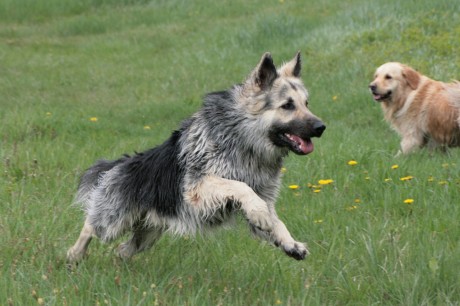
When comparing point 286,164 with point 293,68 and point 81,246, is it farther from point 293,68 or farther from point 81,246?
point 81,246

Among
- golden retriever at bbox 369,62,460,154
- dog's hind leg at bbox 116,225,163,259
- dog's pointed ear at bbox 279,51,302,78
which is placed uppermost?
dog's pointed ear at bbox 279,51,302,78

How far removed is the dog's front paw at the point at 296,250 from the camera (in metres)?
4.20

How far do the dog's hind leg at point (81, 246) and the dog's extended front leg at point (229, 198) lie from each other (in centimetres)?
82

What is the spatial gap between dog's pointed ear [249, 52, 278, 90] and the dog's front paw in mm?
1142

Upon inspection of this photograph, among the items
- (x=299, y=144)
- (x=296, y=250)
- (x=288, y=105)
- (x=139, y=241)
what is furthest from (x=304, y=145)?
(x=139, y=241)

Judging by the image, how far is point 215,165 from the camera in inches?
188

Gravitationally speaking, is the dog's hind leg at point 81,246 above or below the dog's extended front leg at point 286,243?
below

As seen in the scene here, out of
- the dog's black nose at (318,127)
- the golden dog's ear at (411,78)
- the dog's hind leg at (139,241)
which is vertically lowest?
the golden dog's ear at (411,78)

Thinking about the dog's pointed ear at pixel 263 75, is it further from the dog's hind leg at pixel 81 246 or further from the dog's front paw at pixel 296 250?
the dog's hind leg at pixel 81 246

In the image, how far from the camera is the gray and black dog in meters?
4.67

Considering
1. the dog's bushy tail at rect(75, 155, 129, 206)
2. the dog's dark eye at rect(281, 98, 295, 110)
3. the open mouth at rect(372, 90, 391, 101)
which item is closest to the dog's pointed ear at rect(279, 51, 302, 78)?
the dog's dark eye at rect(281, 98, 295, 110)

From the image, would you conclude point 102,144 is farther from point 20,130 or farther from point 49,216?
point 49,216

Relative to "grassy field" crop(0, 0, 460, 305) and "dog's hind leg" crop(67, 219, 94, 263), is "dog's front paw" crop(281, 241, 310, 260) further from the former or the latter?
"dog's hind leg" crop(67, 219, 94, 263)

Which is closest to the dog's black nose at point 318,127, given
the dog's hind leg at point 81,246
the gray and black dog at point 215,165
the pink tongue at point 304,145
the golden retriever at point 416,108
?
the gray and black dog at point 215,165
